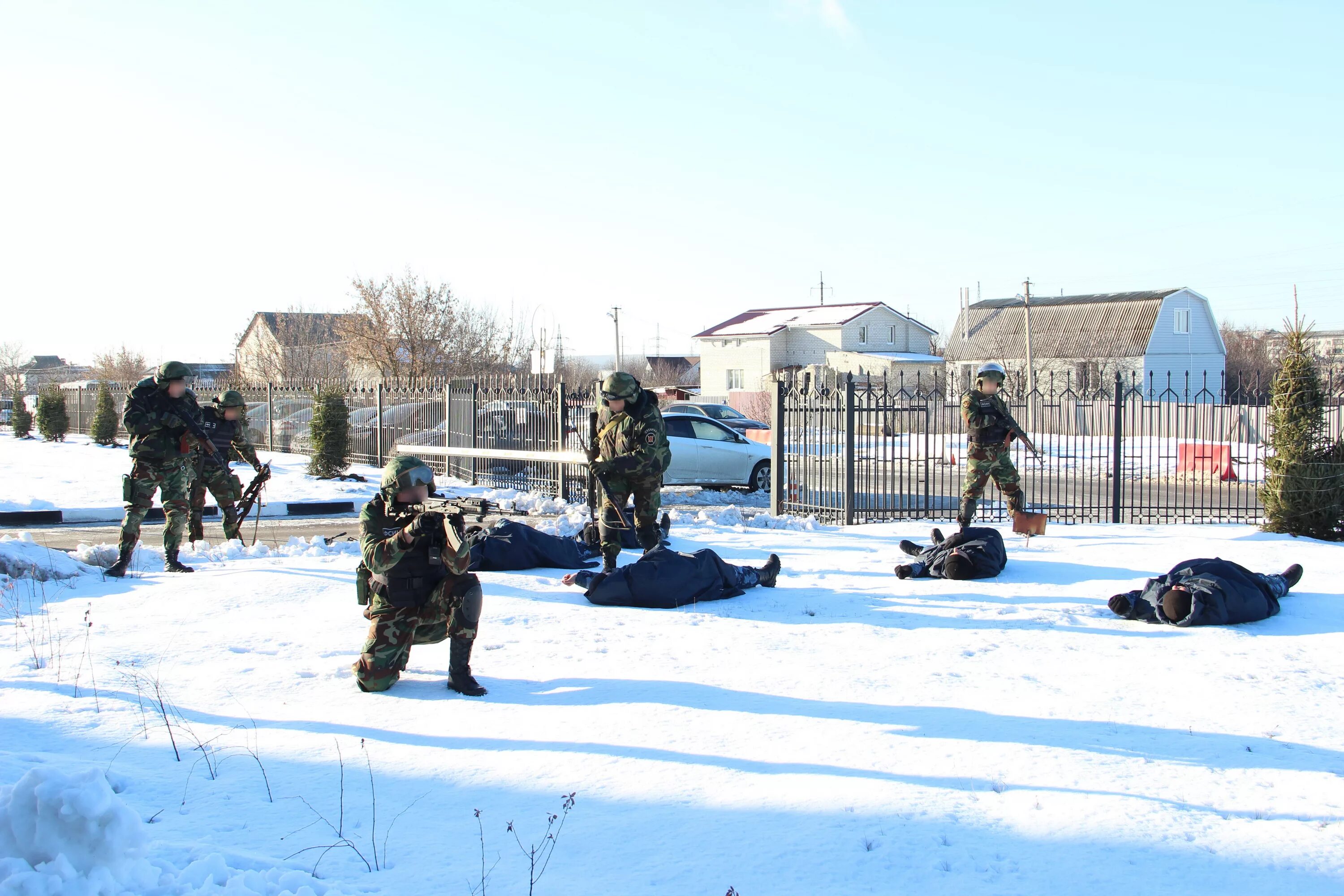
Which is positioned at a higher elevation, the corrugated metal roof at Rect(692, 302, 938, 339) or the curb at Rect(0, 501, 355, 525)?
the corrugated metal roof at Rect(692, 302, 938, 339)

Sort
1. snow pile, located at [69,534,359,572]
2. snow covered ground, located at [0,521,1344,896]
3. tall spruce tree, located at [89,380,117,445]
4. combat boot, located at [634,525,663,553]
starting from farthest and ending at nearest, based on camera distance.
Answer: tall spruce tree, located at [89,380,117,445]
snow pile, located at [69,534,359,572]
combat boot, located at [634,525,663,553]
snow covered ground, located at [0,521,1344,896]

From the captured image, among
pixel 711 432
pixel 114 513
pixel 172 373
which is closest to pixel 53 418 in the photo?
pixel 114 513

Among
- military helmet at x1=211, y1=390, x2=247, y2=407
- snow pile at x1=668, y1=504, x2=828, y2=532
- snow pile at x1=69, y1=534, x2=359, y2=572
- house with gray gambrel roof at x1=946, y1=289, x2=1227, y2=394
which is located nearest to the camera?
snow pile at x1=69, y1=534, x2=359, y2=572

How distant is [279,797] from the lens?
12.4ft

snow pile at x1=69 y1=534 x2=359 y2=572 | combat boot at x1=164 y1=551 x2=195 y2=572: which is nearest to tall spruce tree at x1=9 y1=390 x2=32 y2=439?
snow pile at x1=69 y1=534 x2=359 y2=572

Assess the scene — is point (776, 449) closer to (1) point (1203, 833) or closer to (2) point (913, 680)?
(2) point (913, 680)

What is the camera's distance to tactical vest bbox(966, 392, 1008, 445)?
10016mm

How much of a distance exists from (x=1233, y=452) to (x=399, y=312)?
23.1 metres

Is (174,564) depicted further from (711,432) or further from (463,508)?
(711,432)

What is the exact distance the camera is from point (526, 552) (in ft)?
28.8

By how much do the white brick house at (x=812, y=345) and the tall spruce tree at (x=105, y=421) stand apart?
107 ft

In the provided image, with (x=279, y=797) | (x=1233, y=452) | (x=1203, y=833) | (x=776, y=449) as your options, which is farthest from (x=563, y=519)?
(x=1233, y=452)

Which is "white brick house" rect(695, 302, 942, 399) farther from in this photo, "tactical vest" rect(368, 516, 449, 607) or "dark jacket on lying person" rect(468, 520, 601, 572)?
"tactical vest" rect(368, 516, 449, 607)

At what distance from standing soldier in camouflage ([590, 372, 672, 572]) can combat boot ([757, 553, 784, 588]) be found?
3.12ft
